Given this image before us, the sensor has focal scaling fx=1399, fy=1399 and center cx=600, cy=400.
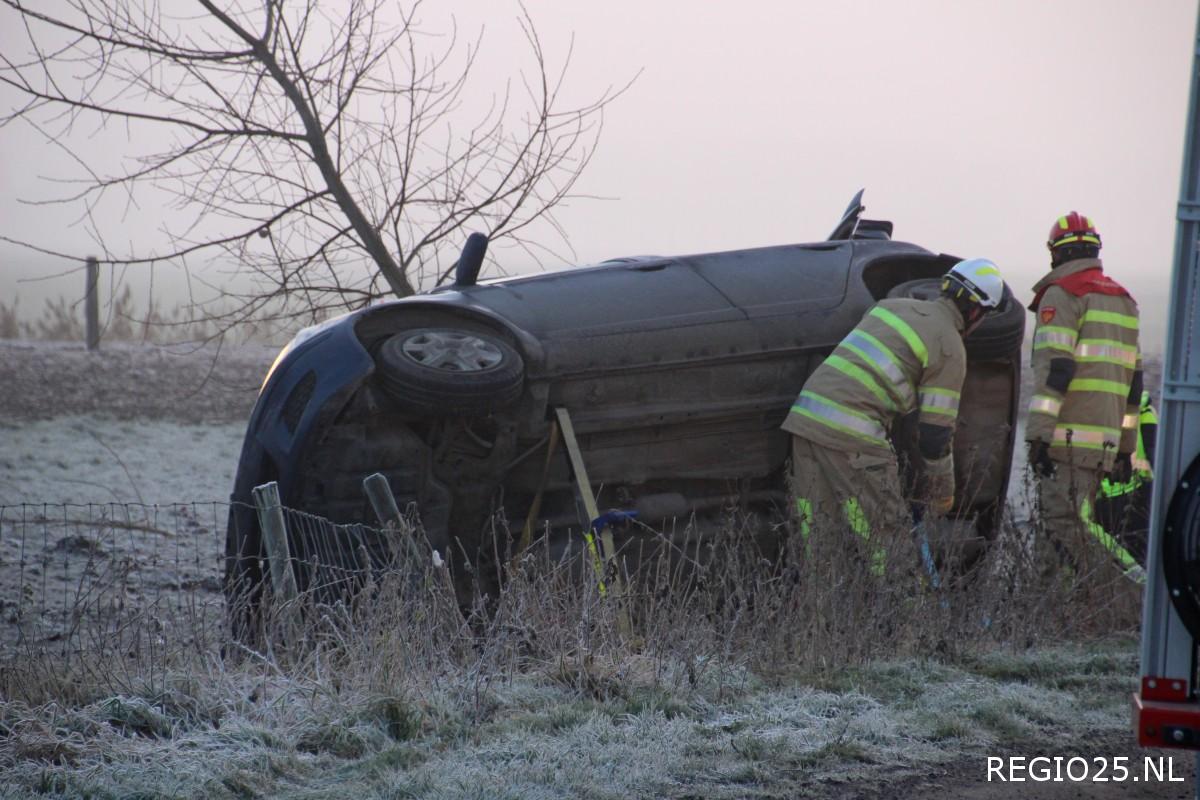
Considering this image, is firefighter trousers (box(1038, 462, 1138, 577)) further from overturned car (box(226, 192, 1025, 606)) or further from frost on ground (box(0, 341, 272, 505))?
frost on ground (box(0, 341, 272, 505))

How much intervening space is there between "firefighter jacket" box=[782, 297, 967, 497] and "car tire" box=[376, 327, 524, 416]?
1.58m

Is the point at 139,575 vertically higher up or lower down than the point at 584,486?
lower down

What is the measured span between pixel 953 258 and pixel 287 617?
4.53 metres

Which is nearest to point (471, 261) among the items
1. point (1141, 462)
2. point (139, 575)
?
point (139, 575)

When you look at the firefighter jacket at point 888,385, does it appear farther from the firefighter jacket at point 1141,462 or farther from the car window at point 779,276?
the firefighter jacket at point 1141,462

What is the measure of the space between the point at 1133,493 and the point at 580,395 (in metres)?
3.37

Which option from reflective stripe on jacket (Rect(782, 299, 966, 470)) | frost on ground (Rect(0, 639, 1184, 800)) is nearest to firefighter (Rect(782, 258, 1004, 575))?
reflective stripe on jacket (Rect(782, 299, 966, 470))

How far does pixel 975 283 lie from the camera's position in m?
7.28

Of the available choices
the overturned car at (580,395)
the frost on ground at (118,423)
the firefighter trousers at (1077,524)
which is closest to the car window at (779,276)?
the overturned car at (580,395)

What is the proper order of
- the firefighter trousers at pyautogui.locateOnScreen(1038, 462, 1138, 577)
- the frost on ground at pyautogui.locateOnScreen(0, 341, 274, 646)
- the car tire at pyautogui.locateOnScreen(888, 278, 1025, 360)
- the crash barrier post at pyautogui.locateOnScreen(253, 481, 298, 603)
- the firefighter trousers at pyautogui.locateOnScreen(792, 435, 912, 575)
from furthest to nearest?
the frost on ground at pyautogui.locateOnScreen(0, 341, 274, 646) < the car tire at pyautogui.locateOnScreen(888, 278, 1025, 360) < the firefighter trousers at pyautogui.locateOnScreen(1038, 462, 1138, 577) < the firefighter trousers at pyautogui.locateOnScreen(792, 435, 912, 575) < the crash barrier post at pyautogui.locateOnScreen(253, 481, 298, 603)

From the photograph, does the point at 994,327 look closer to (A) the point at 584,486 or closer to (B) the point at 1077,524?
(B) the point at 1077,524

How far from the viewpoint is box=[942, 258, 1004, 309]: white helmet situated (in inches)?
287

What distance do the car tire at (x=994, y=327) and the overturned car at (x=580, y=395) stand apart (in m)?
0.01

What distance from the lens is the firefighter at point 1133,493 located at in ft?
26.7
